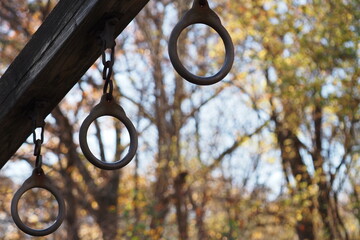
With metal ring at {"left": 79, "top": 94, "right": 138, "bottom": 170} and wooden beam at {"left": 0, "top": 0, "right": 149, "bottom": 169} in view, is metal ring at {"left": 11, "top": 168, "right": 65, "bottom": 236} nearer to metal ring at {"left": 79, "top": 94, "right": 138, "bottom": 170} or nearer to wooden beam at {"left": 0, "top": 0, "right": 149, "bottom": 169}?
wooden beam at {"left": 0, "top": 0, "right": 149, "bottom": 169}

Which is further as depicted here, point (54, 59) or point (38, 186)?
point (38, 186)

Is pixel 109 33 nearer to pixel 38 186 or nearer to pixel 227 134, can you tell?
pixel 38 186

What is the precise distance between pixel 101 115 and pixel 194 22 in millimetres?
322

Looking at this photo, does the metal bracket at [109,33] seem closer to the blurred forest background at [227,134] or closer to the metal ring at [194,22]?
the metal ring at [194,22]

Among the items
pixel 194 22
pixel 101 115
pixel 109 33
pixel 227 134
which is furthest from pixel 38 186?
pixel 227 134

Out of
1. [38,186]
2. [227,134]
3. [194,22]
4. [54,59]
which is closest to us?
[194,22]

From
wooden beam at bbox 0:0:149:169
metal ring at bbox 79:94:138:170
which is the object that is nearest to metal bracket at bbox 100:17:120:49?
wooden beam at bbox 0:0:149:169

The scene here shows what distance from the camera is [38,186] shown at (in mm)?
1818

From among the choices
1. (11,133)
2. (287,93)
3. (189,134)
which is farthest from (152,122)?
(11,133)

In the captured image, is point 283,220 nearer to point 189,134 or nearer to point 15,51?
point 189,134

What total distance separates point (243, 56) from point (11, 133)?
6362mm

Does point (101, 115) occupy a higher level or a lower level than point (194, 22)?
lower

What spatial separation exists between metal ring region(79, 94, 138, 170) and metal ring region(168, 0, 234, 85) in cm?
23

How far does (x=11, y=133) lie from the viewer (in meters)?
1.89
